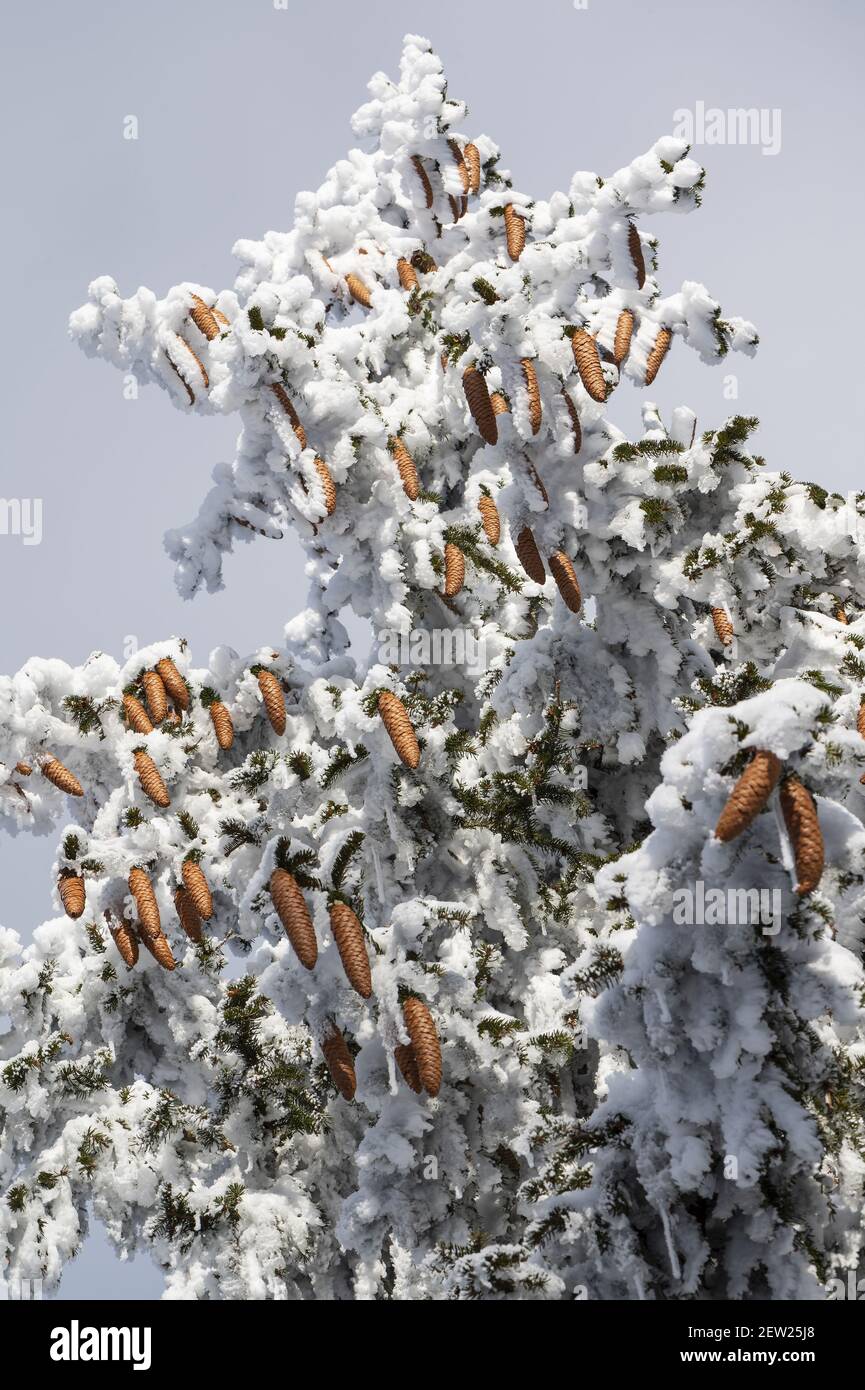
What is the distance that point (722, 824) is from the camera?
4.17 m

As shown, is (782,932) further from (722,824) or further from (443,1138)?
(443,1138)

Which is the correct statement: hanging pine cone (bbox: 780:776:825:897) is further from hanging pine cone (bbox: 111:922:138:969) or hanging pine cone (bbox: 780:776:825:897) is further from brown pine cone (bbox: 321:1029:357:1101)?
hanging pine cone (bbox: 111:922:138:969)

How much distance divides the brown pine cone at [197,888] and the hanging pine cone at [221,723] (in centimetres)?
109

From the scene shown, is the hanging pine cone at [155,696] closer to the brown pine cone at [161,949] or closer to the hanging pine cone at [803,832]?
the brown pine cone at [161,949]

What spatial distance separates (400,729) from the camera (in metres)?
Result: 6.85

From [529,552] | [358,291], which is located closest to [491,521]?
[529,552]

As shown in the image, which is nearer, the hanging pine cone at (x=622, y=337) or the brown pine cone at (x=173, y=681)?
the hanging pine cone at (x=622, y=337)

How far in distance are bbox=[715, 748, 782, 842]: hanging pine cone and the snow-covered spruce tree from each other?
1.10 metres

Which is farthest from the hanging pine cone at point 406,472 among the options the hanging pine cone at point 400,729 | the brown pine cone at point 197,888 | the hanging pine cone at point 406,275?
the hanging pine cone at point 406,275

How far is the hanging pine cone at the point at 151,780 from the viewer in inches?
334

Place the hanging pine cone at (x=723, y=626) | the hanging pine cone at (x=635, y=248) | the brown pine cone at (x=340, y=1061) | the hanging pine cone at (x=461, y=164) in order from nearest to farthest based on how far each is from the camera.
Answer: the brown pine cone at (x=340, y=1061) → the hanging pine cone at (x=723, y=626) → the hanging pine cone at (x=635, y=248) → the hanging pine cone at (x=461, y=164)

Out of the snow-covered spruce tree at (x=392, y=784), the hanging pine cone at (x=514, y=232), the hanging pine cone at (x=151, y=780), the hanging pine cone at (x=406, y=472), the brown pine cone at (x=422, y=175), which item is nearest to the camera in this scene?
the snow-covered spruce tree at (x=392, y=784)

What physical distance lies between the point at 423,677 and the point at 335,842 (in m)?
2.10

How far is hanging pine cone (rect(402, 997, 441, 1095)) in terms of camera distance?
18.7ft
